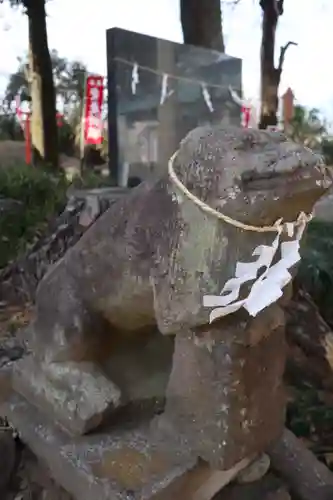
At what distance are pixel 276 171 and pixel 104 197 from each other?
1.57 metres

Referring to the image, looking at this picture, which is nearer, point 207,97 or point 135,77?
point 135,77

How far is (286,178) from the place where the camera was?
2.03 ft

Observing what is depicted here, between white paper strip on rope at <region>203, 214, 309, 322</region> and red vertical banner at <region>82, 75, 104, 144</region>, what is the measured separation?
3.50 meters

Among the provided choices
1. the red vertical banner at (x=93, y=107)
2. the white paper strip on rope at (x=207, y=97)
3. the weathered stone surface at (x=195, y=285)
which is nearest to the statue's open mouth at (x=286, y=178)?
the weathered stone surface at (x=195, y=285)

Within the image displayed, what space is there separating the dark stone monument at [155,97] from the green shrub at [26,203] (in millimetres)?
469

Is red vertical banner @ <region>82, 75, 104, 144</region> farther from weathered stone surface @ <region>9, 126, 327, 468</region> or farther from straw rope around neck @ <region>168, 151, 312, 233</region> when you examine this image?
straw rope around neck @ <region>168, 151, 312, 233</region>

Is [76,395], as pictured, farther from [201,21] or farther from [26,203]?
[26,203]

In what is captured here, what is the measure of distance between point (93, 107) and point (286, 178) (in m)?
3.54

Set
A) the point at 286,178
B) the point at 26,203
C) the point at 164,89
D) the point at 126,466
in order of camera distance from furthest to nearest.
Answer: the point at 26,203, the point at 164,89, the point at 126,466, the point at 286,178

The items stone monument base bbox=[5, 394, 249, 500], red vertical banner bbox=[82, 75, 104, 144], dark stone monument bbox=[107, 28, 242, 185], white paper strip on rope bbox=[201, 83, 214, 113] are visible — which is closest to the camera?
stone monument base bbox=[5, 394, 249, 500]

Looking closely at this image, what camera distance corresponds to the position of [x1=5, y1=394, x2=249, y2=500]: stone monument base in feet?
2.49

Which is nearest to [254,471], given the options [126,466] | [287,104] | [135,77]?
[126,466]

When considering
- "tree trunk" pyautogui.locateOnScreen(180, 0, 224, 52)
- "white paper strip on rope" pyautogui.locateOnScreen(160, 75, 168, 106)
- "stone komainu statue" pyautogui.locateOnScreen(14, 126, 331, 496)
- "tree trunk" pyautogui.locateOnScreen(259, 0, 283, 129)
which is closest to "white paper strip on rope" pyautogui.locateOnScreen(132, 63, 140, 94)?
"white paper strip on rope" pyautogui.locateOnScreen(160, 75, 168, 106)

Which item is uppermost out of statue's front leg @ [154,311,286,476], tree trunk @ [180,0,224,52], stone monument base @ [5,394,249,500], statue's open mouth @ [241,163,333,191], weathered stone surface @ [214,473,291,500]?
tree trunk @ [180,0,224,52]
